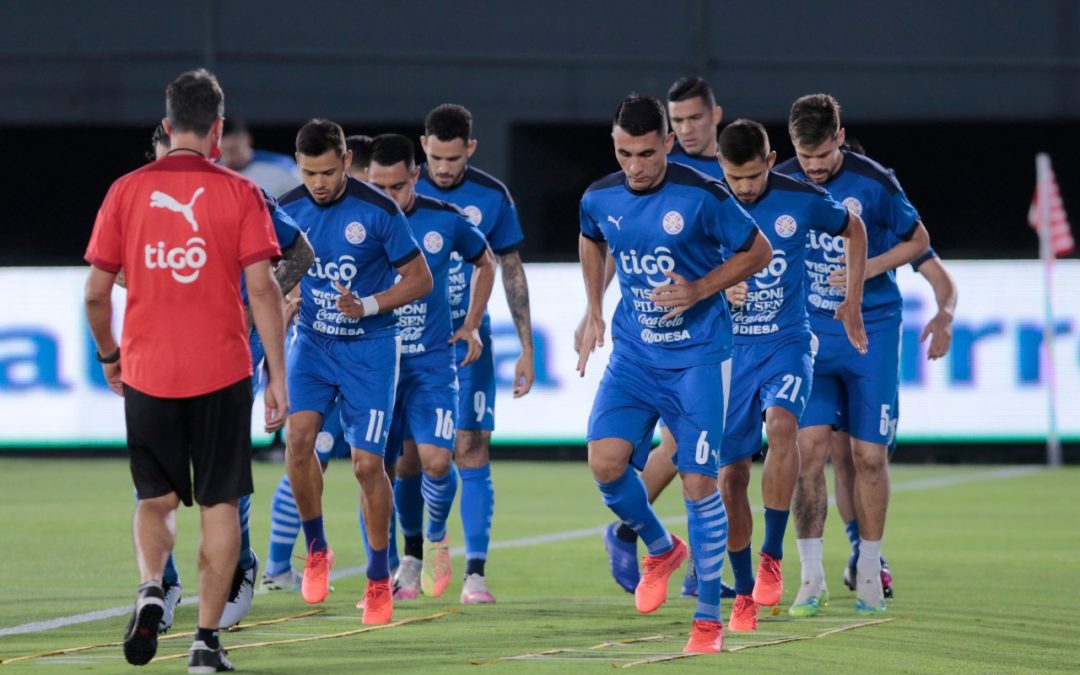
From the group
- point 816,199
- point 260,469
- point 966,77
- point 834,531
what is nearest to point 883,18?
point 966,77

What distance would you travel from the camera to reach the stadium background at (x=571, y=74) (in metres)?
21.7

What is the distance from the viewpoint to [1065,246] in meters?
19.4

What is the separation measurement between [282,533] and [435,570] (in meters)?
0.82

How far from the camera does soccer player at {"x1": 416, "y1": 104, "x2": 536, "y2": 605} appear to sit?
9789 millimetres

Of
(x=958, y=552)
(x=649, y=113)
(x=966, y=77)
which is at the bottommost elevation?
(x=958, y=552)

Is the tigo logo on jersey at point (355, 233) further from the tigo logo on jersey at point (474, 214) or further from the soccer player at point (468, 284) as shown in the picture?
the tigo logo on jersey at point (474, 214)

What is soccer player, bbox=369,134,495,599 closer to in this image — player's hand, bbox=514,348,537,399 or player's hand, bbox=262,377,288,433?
player's hand, bbox=514,348,537,399

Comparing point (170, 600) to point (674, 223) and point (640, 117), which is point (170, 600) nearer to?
point (674, 223)

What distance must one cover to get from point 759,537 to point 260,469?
25.3ft

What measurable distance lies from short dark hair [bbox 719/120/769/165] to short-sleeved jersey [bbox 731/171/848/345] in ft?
0.90

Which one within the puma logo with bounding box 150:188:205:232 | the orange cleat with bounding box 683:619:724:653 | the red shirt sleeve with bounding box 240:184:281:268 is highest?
the puma logo with bounding box 150:188:205:232

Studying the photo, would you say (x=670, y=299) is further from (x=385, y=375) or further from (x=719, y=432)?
(x=385, y=375)

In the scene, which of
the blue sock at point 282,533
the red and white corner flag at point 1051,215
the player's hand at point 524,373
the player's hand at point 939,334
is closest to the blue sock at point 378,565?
the blue sock at point 282,533

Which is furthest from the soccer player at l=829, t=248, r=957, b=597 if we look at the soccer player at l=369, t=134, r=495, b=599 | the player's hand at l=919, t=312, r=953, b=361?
the soccer player at l=369, t=134, r=495, b=599
